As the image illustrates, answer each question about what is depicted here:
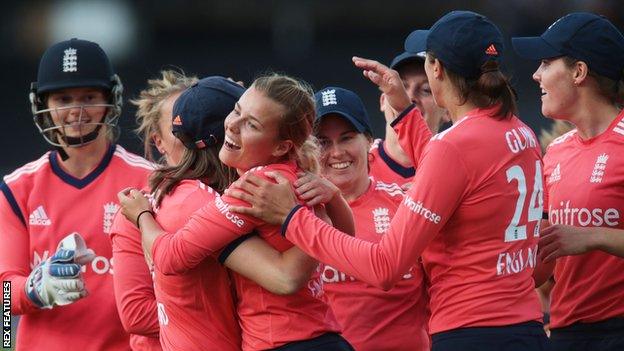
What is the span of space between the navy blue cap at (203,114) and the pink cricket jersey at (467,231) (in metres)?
0.47

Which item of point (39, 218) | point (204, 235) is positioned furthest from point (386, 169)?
point (204, 235)

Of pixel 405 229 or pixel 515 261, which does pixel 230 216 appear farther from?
pixel 515 261

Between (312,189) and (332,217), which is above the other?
(312,189)

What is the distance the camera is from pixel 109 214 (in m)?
4.63

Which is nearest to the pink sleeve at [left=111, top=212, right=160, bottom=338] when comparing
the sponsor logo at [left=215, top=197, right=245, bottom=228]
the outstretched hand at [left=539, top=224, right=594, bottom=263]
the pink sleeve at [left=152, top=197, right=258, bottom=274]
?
the pink sleeve at [left=152, top=197, right=258, bottom=274]

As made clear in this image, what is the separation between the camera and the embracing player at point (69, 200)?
4.54m

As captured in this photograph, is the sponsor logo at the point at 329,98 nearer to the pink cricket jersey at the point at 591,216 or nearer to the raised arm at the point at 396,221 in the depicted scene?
the pink cricket jersey at the point at 591,216

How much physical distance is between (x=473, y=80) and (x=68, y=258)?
1.74m

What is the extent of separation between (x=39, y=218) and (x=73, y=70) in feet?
2.15

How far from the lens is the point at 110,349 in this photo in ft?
14.9

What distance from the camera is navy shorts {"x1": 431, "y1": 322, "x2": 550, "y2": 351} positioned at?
136 inches

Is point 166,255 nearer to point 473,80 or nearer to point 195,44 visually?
point 473,80

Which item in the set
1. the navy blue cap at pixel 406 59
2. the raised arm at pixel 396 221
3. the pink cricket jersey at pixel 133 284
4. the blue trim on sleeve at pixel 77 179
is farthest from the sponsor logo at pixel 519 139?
the blue trim on sleeve at pixel 77 179

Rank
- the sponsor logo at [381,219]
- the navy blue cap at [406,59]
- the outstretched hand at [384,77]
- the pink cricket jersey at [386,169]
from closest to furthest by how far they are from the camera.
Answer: the outstretched hand at [384,77]
the sponsor logo at [381,219]
the pink cricket jersey at [386,169]
the navy blue cap at [406,59]
